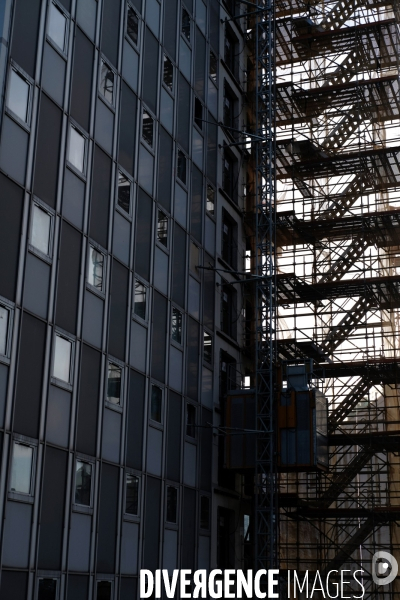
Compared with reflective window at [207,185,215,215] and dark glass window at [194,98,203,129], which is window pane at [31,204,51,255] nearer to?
reflective window at [207,185,215,215]

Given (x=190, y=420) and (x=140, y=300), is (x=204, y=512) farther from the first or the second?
(x=140, y=300)

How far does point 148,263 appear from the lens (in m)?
30.0

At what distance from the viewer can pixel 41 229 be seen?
2342 cm

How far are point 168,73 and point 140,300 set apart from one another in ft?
32.4

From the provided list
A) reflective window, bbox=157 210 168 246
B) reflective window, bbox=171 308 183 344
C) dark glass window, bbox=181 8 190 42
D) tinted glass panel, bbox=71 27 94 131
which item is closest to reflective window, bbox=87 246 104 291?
tinted glass panel, bbox=71 27 94 131

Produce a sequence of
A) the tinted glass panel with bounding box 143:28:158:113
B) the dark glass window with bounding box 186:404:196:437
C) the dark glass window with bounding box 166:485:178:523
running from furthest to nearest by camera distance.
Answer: the dark glass window with bounding box 186:404:196:437
the tinted glass panel with bounding box 143:28:158:113
the dark glass window with bounding box 166:485:178:523

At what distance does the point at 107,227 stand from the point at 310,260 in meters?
19.0

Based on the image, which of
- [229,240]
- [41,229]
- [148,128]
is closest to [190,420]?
[229,240]

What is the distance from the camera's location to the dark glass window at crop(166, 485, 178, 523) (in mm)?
29703

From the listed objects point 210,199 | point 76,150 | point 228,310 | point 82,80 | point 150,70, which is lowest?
point 228,310

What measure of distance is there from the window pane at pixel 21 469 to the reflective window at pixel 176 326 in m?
10.6

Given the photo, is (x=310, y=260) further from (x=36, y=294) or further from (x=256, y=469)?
(x=36, y=294)

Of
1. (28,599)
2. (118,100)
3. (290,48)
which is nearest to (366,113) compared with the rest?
(290,48)

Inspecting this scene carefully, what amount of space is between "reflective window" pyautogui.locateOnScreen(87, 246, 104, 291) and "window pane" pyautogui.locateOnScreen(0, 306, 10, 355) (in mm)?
4445
